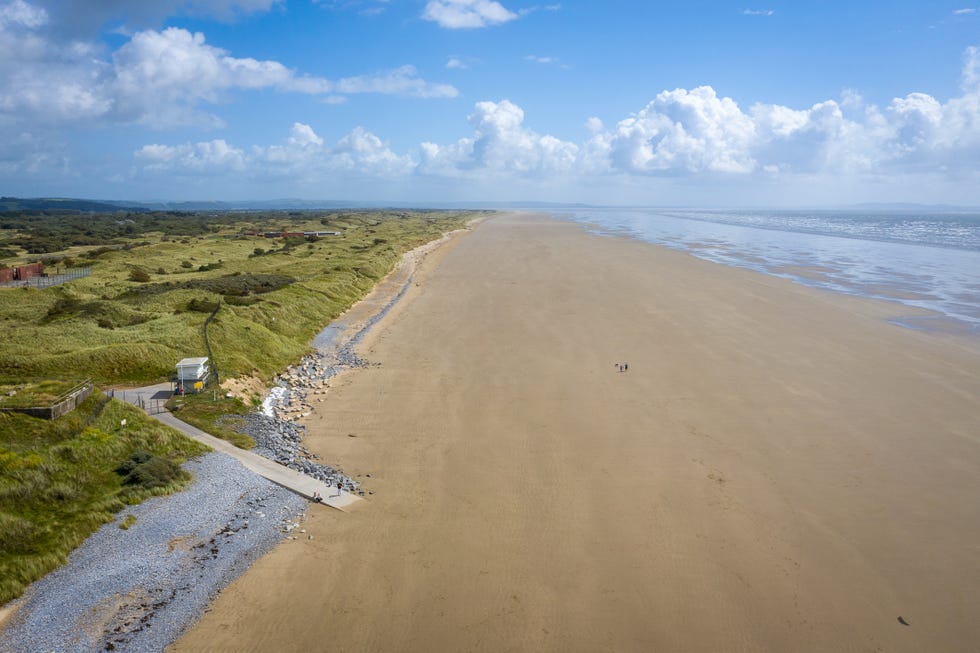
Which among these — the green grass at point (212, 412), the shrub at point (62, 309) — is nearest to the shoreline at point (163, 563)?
the green grass at point (212, 412)

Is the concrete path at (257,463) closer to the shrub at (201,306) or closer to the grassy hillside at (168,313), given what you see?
the grassy hillside at (168,313)

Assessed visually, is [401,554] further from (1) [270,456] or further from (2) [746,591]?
(2) [746,591]

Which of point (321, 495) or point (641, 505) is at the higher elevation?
point (321, 495)

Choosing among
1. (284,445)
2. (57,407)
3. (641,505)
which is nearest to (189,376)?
(57,407)

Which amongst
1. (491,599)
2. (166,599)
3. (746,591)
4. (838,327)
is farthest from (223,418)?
(838,327)

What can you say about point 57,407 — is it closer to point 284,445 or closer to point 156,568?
point 284,445
